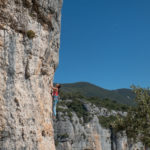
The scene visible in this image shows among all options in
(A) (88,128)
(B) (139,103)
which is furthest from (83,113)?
(B) (139,103)

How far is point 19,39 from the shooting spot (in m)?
8.38

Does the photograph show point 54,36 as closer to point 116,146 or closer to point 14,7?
point 14,7

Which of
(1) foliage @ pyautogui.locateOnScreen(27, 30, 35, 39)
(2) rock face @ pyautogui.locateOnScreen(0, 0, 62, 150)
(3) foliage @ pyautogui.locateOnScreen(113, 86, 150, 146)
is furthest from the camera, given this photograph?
(3) foliage @ pyautogui.locateOnScreen(113, 86, 150, 146)

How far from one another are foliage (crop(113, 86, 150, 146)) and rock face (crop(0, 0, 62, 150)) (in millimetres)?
9112

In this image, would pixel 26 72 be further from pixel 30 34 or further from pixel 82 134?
pixel 82 134

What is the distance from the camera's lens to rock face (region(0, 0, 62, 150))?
7.73 metres

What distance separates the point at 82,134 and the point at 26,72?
47.7 meters

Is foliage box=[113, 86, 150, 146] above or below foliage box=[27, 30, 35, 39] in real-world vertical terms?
below

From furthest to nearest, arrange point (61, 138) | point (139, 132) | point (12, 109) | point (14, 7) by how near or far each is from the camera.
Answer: point (61, 138) → point (139, 132) → point (14, 7) → point (12, 109)

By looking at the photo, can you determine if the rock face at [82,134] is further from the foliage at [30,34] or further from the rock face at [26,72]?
the foliage at [30,34]

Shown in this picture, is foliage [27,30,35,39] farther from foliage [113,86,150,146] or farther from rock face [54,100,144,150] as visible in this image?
rock face [54,100,144,150]

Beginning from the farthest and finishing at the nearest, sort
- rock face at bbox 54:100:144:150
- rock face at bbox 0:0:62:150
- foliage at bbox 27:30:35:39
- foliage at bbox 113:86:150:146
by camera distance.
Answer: rock face at bbox 54:100:144:150 < foliage at bbox 113:86:150:146 < foliage at bbox 27:30:35:39 < rock face at bbox 0:0:62:150

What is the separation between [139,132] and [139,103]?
2.15m

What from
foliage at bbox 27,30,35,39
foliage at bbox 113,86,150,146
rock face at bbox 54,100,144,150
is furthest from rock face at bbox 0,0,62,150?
rock face at bbox 54,100,144,150
